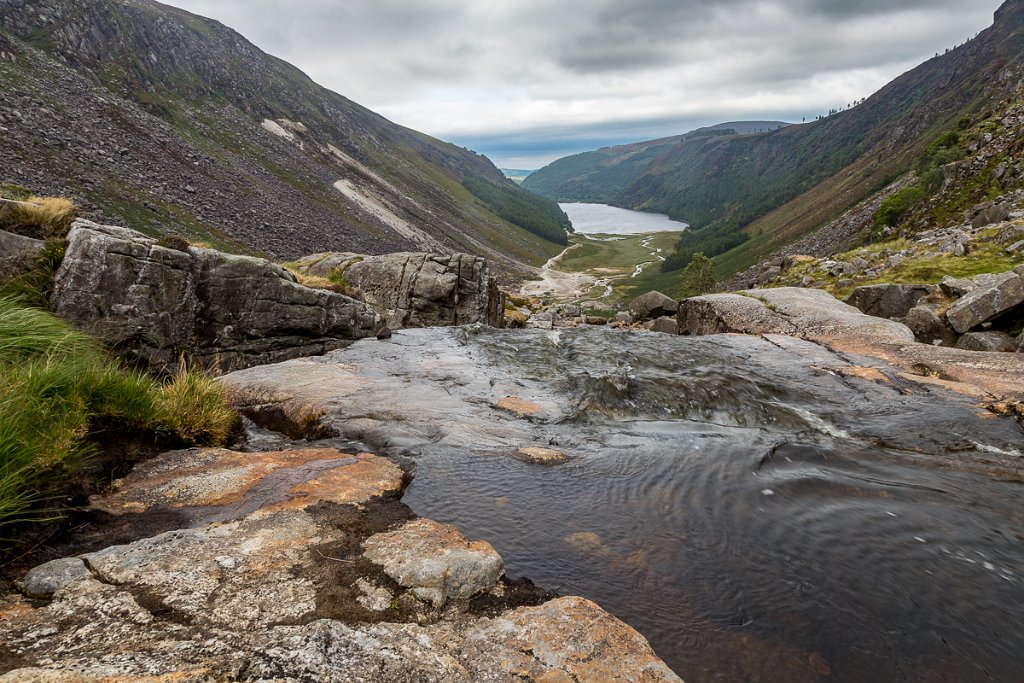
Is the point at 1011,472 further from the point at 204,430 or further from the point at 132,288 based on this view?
the point at 132,288

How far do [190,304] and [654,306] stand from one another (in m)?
36.8

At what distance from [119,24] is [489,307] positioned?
129 m

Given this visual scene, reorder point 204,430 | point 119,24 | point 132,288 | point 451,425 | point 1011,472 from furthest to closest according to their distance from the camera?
point 119,24 → point 132,288 → point 451,425 → point 1011,472 → point 204,430

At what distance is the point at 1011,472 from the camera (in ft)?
31.6

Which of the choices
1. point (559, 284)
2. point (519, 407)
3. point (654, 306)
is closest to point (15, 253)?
point (519, 407)

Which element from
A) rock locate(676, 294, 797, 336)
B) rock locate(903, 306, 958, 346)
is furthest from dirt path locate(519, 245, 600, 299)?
rock locate(903, 306, 958, 346)

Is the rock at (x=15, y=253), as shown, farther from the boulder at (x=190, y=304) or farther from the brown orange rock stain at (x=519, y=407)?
the brown orange rock stain at (x=519, y=407)

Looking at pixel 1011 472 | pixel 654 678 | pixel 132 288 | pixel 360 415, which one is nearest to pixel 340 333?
pixel 132 288

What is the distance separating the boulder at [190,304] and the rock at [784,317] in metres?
20.0

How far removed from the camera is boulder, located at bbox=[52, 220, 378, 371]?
14305 millimetres

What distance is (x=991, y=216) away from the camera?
41.1 meters

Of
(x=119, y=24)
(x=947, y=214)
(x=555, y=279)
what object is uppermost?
(x=119, y=24)

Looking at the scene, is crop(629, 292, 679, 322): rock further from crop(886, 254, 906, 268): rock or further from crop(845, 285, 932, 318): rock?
crop(845, 285, 932, 318): rock

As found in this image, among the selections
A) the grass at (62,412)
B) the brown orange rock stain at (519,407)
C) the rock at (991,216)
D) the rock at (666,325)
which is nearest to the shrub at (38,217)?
the grass at (62,412)
